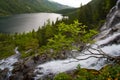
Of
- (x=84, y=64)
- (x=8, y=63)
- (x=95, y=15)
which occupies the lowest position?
(x=8, y=63)

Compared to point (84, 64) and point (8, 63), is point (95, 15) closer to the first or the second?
point (8, 63)

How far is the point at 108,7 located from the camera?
80.1m

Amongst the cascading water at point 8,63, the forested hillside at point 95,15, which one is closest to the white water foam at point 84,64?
the cascading water at point 8,63

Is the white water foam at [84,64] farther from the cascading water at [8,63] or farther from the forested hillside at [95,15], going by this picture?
the forested hillside at [95,15]

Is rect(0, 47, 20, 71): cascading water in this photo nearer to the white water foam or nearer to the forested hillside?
the white water foam


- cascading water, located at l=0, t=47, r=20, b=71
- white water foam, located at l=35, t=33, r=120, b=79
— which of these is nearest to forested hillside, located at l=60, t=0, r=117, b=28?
cascading water, located at l=0, t=47, r=20, b=71

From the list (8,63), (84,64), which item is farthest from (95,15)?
(84,64)

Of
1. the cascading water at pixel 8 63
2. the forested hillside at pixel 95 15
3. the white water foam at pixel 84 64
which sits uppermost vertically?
the forested hillside at pixel 95 15

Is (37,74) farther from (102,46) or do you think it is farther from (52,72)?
(102,46)

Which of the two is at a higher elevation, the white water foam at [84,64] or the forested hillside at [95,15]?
the forested hillside at [95,15]

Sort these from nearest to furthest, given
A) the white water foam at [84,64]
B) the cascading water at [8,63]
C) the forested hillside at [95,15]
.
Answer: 1. the white water foam at [84,64]
2. the cascading water at [8,63]
3. the forested hillside at [95,15]

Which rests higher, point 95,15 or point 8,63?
point 95,15

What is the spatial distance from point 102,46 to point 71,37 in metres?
18.5

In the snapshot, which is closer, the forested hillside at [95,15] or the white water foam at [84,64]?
the white water foam at [84,64]
